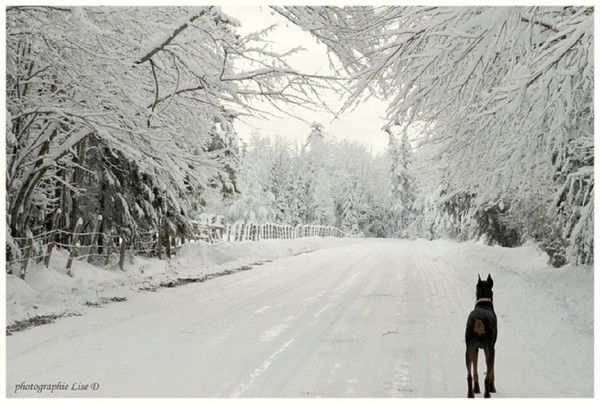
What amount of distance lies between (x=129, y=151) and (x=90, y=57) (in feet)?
5.88

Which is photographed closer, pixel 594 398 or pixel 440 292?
pixel 594 398

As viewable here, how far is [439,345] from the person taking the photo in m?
7.04

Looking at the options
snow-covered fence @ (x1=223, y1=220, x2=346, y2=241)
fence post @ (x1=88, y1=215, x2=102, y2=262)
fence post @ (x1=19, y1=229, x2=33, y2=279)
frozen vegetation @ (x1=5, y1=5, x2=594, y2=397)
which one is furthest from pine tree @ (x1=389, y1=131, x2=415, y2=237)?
fence post @ (x1=19, y1=229, x2=33, y2=279)

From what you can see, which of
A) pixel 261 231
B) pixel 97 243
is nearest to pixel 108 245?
pixel 97 243

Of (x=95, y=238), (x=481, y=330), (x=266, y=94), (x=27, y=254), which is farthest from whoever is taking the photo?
(x=95, y=238)

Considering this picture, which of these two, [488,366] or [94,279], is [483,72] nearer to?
[488,366]

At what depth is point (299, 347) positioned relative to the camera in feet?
22.3

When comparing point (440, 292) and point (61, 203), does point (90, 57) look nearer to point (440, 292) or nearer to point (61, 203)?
point (61, 203)

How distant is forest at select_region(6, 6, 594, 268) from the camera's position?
6.37 meters

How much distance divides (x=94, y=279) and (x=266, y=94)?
5997 millimetres

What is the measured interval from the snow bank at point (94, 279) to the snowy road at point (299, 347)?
71 centimetres

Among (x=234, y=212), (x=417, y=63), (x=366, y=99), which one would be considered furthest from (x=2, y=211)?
(x=234, y=212)

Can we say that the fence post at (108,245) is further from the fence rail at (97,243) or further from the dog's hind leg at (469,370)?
the dog's hind leg at (469,370)

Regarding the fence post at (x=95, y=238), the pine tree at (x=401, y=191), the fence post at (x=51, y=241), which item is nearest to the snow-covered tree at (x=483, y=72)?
the fence post at (x=51, y=241)
